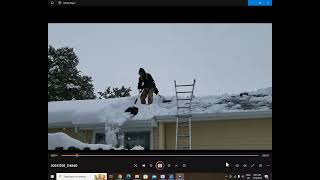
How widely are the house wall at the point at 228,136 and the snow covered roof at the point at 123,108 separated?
0.09 meters

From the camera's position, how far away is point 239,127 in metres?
2.77

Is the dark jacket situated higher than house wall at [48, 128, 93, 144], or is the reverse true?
the dark jacket

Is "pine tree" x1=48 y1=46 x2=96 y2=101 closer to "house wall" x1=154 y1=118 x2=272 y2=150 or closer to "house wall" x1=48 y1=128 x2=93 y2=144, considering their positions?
"house wall" x1=48 y1=128 x2=93 y2=144

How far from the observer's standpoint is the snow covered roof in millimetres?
2467

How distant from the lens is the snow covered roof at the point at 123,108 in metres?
2.47

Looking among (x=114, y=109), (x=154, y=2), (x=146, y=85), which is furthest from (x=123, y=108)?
→ (x=154, y=2)

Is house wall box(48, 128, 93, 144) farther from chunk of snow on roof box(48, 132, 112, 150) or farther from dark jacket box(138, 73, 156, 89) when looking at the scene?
dark jacket box(138, 73, 156, 89)

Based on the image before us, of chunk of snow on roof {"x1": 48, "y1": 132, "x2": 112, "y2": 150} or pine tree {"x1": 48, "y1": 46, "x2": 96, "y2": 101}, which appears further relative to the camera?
pine tree {"x1": 48, "y1": 46, "x2": 96, "y2": 101}

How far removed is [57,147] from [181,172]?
648mm

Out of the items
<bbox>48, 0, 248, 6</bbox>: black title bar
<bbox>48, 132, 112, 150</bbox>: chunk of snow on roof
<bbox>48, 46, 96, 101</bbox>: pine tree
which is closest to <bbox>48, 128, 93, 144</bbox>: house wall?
<bbox>48, 132, 112, 150</bbox>: chunk of snow on roof

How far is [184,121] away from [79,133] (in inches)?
22.4

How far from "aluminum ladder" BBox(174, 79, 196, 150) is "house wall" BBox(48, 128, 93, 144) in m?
0.45

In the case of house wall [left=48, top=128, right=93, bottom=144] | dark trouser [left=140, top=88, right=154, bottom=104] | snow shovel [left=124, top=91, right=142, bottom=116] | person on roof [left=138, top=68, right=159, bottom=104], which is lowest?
house wall [left=48, top=128, right=93, bottom=144]
